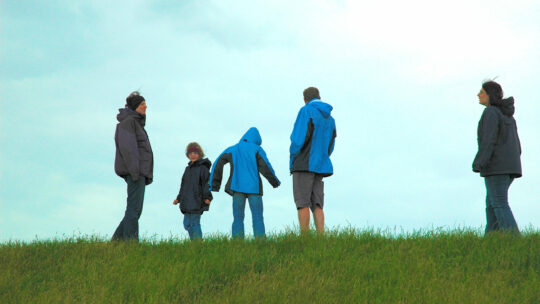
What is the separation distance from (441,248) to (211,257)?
13.2ft

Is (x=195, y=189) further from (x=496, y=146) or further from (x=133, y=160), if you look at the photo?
(x=496, y=146)

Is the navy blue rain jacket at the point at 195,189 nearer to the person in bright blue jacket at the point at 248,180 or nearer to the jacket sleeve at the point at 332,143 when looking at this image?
the person in bright blue jacket at the point at 248,180

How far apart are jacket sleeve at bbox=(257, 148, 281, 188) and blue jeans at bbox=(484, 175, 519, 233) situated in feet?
14.5

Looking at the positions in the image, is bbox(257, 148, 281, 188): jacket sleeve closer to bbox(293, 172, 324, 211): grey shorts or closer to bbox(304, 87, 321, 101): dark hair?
bbox(293, 172, 324, 211): grey shorts

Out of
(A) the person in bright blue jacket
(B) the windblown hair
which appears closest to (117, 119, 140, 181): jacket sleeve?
(A) the person in bright blue jacket

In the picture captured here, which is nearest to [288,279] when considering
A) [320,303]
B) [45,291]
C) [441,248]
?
[320,303]

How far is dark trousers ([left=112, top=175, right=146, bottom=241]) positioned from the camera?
10836 mm

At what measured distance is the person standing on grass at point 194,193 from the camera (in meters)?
13.9

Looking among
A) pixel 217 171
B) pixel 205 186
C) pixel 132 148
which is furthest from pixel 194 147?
pixel 132 148

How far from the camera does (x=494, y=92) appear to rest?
11.4m

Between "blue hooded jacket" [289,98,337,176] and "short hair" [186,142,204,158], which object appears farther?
"short hair" [186,142,204,158]

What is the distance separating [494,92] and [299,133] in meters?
3.82

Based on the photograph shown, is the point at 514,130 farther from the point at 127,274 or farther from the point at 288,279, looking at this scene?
the point at 127,274

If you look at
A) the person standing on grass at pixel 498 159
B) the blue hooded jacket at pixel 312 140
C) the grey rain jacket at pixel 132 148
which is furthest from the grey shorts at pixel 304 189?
the person standing on grass at pixel 498 159
